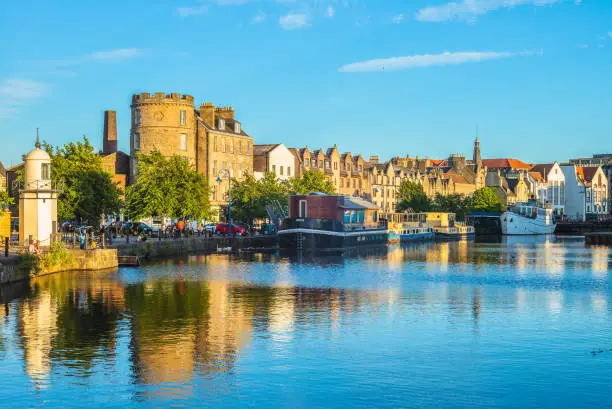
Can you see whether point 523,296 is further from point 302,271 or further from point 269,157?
point 269,157

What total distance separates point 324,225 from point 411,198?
73039 millimetres

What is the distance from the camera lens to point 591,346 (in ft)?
96.4

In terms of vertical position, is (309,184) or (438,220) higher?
(309,184)

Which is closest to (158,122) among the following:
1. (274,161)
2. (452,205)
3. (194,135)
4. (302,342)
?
(194,135)

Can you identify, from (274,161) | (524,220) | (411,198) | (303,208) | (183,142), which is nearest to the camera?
(303,208)

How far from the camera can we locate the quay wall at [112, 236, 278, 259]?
63.8 metres

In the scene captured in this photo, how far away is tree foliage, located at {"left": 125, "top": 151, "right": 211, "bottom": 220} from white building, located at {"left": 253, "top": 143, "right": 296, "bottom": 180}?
3833cm

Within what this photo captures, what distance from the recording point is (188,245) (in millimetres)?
74250

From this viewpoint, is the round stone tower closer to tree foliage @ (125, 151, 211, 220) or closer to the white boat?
tree foliage @ (125, 151, 211, 220)

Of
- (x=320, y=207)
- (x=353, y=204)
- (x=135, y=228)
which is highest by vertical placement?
(x=353, y=204)

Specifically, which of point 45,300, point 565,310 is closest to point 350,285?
point 565,310

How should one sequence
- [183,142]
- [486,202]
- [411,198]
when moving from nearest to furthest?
[183,142], [411,198], [486,202]

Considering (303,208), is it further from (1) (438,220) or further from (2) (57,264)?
(1) (438,220)

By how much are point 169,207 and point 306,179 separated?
126 feet
